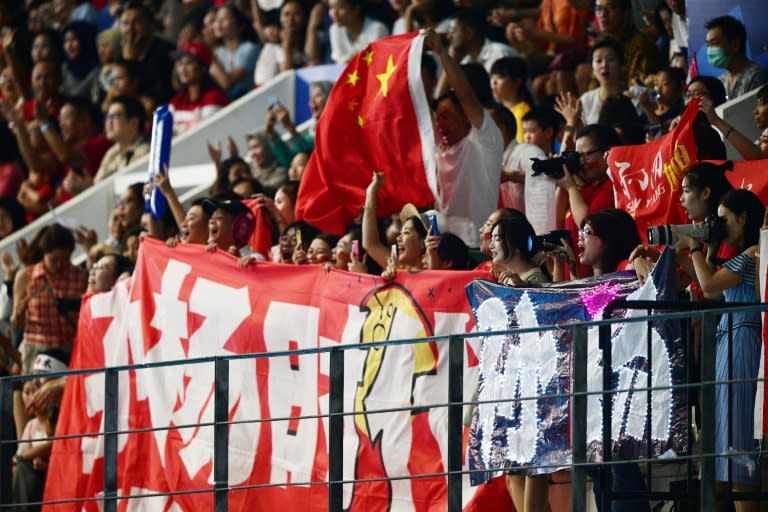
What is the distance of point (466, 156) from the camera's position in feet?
30.4

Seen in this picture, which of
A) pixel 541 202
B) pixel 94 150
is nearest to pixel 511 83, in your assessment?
pixel 541 202

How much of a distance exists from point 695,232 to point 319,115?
5.49 metres

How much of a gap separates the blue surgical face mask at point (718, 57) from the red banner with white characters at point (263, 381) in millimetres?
2273

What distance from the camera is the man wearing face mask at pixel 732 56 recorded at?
9.42 m

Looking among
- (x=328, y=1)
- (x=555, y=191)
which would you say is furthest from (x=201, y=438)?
(x=328, y=1)

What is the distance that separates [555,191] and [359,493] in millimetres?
1940

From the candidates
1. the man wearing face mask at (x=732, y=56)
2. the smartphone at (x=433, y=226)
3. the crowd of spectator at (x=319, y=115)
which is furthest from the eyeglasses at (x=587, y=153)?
the man wearing face mask at (x=732, y=56)

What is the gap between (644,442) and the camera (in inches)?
262

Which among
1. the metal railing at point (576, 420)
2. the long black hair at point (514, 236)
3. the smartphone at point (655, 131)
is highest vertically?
the smartphone at point (655, 131)

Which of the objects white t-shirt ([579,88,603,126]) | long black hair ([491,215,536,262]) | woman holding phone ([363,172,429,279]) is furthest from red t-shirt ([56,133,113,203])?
long black hair ([491,215,536,262])

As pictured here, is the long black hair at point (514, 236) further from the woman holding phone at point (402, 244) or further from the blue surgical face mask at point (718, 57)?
the blue surgical face mask at point (718, 57)

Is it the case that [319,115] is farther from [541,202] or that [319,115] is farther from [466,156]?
[541,202]

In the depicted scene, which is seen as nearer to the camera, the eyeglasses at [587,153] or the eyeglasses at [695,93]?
the eyeglasses at [587,153]

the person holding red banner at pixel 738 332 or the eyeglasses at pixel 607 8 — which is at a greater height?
the eyeglasses at pixel 607 8
